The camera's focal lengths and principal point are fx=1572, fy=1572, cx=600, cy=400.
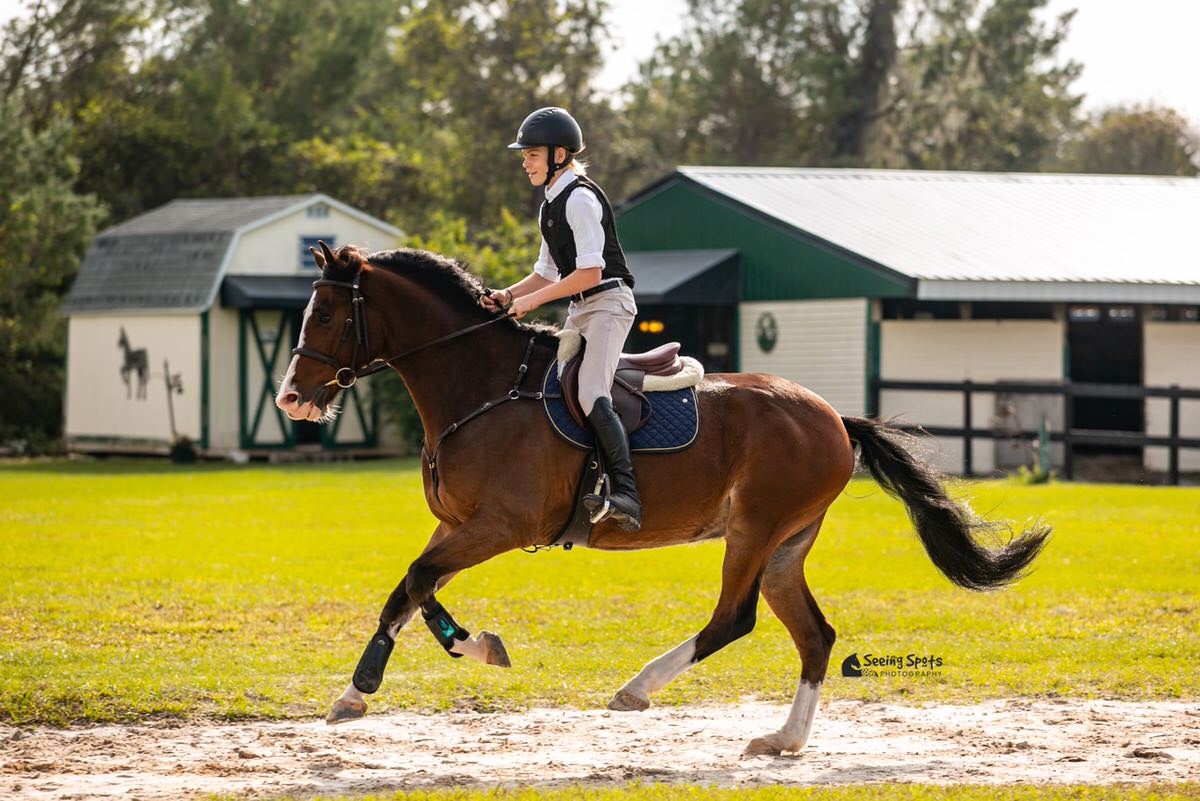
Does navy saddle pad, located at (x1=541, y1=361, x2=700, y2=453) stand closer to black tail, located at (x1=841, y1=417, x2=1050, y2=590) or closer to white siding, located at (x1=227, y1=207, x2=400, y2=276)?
black tail, located at (x1=841, y1=417, x2=1050, y2=590)

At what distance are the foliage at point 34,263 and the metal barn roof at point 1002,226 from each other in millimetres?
14550

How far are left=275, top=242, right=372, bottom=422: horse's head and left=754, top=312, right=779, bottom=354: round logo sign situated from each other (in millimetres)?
22225

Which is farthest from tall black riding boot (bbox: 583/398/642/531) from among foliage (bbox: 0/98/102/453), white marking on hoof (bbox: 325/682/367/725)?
foliage (bbox: 0/98/102/453)

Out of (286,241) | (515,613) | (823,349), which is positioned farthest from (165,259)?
(515,613)

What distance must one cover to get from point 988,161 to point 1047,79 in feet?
11.8

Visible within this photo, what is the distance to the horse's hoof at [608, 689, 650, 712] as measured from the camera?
763 centimetres

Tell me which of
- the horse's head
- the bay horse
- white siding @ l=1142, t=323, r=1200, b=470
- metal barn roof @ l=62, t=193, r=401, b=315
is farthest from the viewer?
metal barn roof @ l=62, t=193, r=401, b=315

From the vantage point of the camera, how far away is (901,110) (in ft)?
172

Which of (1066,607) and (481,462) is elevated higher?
(481,462)

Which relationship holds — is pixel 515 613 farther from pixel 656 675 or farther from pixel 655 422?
pixel 656 675

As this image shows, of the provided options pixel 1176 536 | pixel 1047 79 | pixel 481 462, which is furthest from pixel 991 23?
pixel 481 462

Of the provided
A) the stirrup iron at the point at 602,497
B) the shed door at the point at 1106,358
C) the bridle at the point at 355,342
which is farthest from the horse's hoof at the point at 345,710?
the shed door at the point at 1106,358

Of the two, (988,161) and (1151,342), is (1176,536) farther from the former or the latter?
(988,161)

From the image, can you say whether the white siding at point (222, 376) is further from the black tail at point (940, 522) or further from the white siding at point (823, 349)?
the black tail at point (940, 522)
